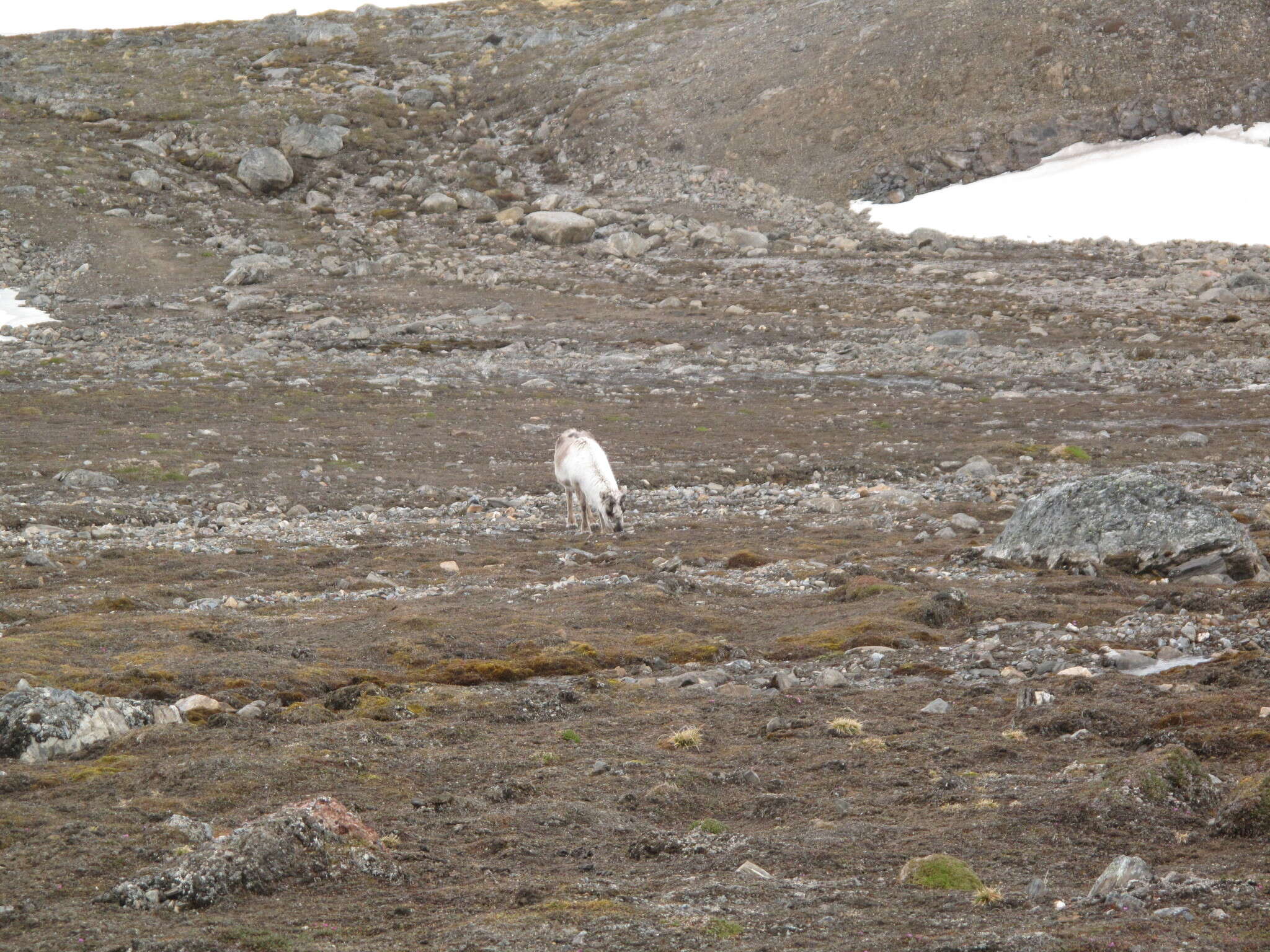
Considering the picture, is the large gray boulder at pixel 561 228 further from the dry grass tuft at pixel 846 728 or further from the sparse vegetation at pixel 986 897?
the sparse vegetation at pixel 986 897

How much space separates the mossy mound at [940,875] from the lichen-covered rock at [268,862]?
407 centimetres

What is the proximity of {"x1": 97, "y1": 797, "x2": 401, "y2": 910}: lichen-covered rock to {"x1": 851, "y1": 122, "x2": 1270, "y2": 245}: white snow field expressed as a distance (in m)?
59.1

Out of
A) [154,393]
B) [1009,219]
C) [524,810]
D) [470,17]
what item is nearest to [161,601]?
[524,810]

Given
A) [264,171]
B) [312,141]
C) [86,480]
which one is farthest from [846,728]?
[312,141]

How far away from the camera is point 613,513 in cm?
2470

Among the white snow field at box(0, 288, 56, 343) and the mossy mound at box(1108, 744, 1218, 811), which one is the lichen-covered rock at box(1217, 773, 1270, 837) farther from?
the white snow field at box(0, 288, 56, 343)

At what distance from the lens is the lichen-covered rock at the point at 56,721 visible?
1123 cm

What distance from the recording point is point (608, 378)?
44562 millimetres

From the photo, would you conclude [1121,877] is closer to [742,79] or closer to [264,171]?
[264,171]

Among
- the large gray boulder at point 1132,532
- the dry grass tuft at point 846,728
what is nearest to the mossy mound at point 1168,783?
the dry grass tuft at point 846,728

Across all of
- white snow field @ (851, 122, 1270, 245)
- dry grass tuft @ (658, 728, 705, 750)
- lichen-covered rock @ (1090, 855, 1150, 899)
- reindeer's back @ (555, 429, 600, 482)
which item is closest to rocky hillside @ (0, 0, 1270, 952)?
lichen-covered rock @ (1090, 855, 1150, 899)

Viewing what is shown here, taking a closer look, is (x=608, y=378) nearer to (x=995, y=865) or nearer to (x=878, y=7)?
(x=995, y=865)

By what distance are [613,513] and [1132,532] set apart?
35.0ft

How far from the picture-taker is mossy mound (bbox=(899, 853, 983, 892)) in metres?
8.40
